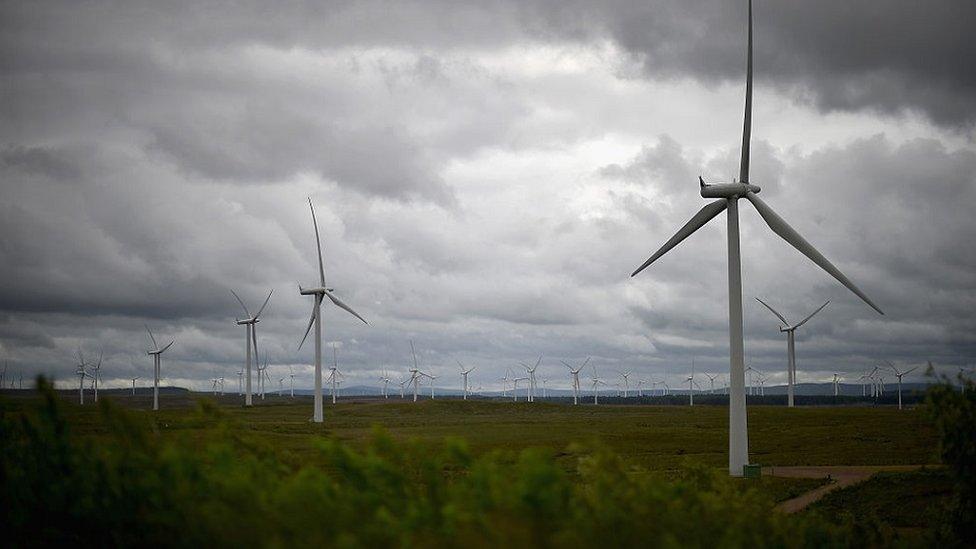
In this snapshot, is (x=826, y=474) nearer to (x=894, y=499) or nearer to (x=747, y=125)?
(x=894, y=499)

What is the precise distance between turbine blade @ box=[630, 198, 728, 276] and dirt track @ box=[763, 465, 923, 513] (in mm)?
18105

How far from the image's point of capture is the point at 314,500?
11.5 meters

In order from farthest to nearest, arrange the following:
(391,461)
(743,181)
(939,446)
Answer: (743,181) < (939,446) < (391,461)

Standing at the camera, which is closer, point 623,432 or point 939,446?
point 939,446

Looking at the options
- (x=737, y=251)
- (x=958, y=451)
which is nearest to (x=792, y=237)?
(x=737, y=251)

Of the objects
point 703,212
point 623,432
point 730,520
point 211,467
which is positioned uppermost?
point 703,212

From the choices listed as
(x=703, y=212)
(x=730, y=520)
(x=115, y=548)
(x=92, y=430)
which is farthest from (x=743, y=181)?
(x=92, y=430)

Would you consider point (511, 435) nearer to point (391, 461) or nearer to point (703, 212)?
point (703, 212)

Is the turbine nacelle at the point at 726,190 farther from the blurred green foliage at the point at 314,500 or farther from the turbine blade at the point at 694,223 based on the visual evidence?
the blurred green foliage at the point at 314,500

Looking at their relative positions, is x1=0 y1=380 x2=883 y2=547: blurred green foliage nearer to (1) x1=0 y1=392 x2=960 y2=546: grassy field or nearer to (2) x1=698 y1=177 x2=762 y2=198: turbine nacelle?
(1) x1=0 y1=392 x2=960 y2=546: grassy field

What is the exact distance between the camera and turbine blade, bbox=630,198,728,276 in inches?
2516

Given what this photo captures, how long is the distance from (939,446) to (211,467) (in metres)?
20.0

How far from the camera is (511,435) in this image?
371ft

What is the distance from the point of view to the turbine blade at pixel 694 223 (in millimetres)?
63906
